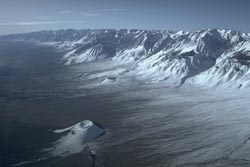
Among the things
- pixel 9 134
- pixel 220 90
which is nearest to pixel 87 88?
pixel 220 90

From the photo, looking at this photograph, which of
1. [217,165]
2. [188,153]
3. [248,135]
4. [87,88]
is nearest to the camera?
[217,165]

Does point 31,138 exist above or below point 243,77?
below

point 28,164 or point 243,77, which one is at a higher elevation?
point 243,77

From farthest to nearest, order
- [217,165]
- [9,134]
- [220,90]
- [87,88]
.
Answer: [87,88] → [220,90] → [9,134] → [217,165]

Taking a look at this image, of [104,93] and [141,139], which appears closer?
[141,139]

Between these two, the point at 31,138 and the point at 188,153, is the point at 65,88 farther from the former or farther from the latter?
the point at 188,153

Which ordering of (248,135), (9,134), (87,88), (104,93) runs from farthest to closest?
(87,88)
(104,93)
(9,134)
(248,135)

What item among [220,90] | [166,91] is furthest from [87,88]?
[220,90]

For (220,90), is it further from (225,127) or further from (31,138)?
(31,138)

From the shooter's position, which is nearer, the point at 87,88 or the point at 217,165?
the point at 217,165
